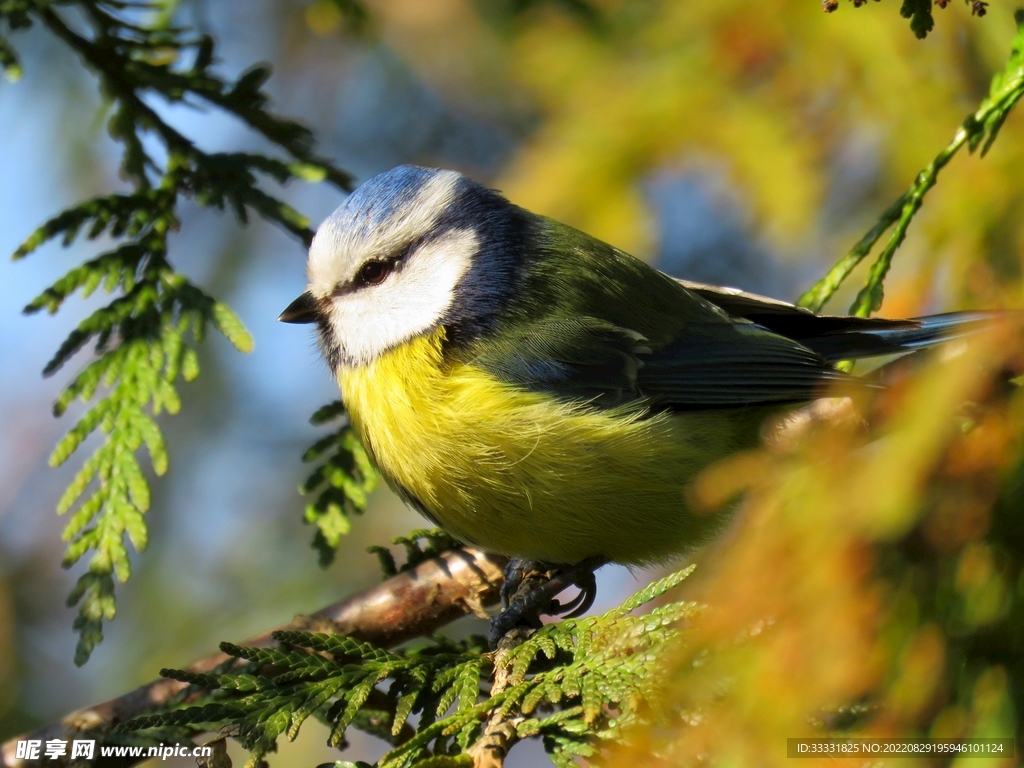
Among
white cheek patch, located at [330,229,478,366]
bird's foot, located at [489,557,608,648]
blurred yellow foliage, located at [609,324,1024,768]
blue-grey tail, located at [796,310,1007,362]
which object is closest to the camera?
blurred yellow foliage, located at [609,324,1024,768]

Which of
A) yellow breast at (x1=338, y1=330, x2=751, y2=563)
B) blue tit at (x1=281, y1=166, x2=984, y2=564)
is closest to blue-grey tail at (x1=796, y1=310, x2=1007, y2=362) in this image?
blue tit at (x1=281, y1=166, x2=984, y2=564)

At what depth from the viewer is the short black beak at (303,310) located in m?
2.12

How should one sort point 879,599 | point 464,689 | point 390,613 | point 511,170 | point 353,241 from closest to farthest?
1. point 879,599
2. point 464,689
3. point 390,613
4. point 353,241
5. point 511,170

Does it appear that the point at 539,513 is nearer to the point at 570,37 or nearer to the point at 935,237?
the point at 935,237

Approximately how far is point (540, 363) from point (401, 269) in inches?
17.1

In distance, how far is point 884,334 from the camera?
199 cm

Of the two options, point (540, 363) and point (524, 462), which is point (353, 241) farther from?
point (524, 462)

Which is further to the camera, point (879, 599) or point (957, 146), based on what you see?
point (957, 146)

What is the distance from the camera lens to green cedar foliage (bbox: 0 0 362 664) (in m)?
1.84

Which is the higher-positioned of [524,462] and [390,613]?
[524,462]

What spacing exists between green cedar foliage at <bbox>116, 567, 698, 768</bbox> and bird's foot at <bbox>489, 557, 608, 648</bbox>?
0.17 metres

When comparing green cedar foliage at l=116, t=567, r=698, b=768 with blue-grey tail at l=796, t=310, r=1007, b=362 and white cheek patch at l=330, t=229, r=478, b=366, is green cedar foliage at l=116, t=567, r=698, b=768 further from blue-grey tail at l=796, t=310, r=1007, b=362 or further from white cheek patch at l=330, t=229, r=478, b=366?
blue-grey tail at l=796, t=310, r=1007, b=362

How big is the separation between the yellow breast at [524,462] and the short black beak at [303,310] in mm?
270

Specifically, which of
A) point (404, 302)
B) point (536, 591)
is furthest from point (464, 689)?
point (404, 302)
